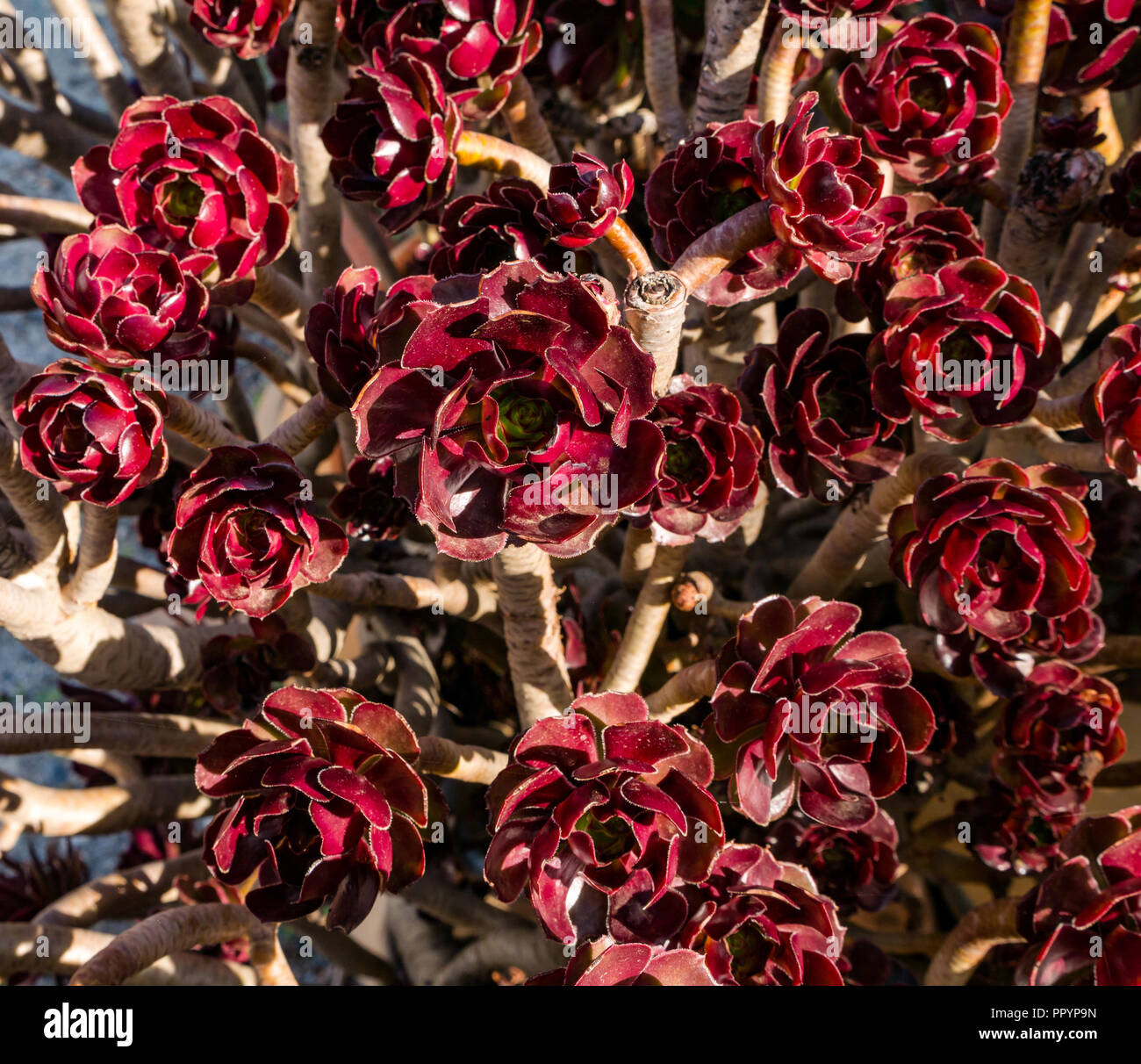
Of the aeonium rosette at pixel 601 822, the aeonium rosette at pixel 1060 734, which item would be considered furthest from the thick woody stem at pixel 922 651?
the aeonium rosette at pixel 601 822

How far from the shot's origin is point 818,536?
65.9 inches

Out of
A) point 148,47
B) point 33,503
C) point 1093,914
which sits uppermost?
point 148,47

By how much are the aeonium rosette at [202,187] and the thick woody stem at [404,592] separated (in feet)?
1.12

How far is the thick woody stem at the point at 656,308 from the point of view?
76cm

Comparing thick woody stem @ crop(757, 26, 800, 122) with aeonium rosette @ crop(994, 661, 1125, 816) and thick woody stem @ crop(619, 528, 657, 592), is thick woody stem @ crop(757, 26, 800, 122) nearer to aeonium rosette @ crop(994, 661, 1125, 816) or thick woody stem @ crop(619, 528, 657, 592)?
thick woody stem @ crop(619, 528, 657, 592)

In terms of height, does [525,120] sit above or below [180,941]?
above

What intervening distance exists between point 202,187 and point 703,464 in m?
0.56

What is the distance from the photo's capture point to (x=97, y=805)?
1.39 meters

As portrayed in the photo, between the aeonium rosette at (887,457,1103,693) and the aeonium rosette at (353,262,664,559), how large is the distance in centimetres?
→ 34

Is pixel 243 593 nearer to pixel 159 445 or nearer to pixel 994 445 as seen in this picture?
pixel 159 445

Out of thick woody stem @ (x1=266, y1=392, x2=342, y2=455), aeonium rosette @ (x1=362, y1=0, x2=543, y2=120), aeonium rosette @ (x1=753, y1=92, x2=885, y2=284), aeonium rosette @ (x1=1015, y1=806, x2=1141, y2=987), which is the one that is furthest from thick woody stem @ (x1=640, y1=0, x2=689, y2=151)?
aeonium rosette @ (x1=1015, y1=806, x2=1141, y2=987)

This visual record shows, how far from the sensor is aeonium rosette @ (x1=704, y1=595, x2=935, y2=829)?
2.70 ft

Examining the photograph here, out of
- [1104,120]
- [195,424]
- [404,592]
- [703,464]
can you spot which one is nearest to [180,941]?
[404,592]

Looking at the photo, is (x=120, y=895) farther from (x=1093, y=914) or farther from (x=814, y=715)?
(x=1093, y=914)
